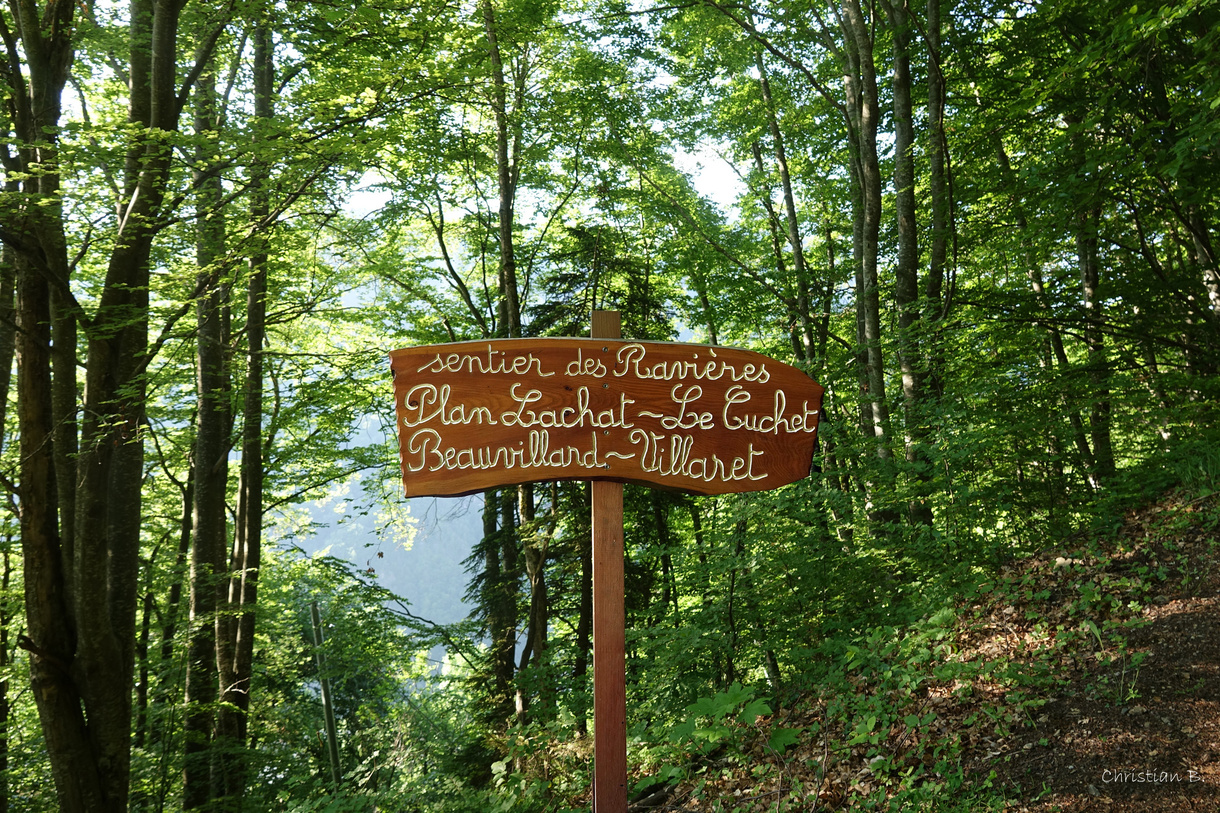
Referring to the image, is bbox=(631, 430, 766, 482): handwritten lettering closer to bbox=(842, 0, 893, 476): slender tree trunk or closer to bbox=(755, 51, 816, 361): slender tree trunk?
bbox=(842, 0, 893, 476): slender tree trunk

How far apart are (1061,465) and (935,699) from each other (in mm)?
3163

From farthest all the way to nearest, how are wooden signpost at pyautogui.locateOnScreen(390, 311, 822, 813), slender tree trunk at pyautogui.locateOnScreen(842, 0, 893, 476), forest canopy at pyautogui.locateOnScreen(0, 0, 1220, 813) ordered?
slender tree trunk at pyautogui.locateOnScreen(842, 0, 893, 476), forest canopy at pyautogui.locateOnScreen(0, 0, 1220, 813), wooden signpost at pyautogui.locateOnScreen(390, 311, 822, 813)

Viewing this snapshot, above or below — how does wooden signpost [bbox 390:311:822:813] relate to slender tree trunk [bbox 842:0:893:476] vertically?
below

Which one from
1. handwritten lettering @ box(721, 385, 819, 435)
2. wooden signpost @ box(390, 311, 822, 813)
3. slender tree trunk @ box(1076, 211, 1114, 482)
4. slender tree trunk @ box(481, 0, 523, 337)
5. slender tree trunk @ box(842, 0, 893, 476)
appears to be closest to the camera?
wooden signpost @ box(390, 311, 822, 813)

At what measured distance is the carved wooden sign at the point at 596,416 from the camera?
322 cm

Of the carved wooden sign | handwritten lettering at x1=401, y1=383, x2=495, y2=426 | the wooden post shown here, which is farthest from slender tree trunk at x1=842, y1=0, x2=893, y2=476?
handwritten lettering at x1=401, y1=383, x2=495, y2=426

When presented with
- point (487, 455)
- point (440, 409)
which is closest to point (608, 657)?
point (487, 455)

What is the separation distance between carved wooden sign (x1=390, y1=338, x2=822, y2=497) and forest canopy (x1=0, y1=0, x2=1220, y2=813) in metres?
1.19

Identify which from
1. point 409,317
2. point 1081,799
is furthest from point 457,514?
point 1081,799

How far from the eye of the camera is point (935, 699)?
4.26 metres

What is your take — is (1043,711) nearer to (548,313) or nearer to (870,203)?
(870,203)

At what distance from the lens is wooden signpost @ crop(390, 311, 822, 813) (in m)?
3.20

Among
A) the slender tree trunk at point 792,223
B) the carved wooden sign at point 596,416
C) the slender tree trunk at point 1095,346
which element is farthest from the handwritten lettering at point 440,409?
the slender tree trunk at point 792,223

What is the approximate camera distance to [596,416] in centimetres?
330
